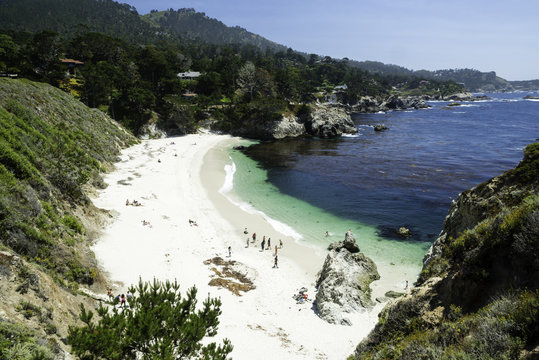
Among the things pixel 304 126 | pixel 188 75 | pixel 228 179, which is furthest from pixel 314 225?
pixel 188 75

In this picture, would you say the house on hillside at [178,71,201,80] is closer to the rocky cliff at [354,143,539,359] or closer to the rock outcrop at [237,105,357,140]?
the rock outcrop at [237,105,357,140]

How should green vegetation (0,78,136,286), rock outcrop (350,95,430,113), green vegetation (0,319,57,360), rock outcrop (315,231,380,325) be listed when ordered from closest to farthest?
green vegetation (0,319,57,360) → green vegetation (0,78,136,286) → rock outcrop (315,231,380,325) → rock outcrop (350,95,430,113)

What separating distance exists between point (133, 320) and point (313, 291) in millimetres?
13926

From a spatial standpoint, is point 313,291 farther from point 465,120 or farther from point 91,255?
point 465,120

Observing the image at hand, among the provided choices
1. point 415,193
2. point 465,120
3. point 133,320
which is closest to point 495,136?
point 465,120

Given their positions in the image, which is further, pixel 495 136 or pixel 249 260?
pixel 495 136

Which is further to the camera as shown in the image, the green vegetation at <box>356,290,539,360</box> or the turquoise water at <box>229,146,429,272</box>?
the turquoise water at <box>229,146,429,272</box>

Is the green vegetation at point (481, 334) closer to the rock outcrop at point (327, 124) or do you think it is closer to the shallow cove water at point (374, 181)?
the shallow cove water at point (374, 181)

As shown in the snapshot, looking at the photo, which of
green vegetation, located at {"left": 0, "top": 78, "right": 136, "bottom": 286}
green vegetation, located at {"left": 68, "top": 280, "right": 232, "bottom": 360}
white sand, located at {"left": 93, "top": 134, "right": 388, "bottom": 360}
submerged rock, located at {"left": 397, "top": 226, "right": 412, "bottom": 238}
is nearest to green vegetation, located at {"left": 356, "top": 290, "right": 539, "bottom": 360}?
green vegetation, located at {"left": 68, "top": 280, "right": 232, "bottom": 360}

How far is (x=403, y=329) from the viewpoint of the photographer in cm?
912

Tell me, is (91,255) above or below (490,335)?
below

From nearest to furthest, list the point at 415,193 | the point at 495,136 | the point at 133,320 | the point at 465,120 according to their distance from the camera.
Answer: the point at 133,320 → the point at 415,193 → the point at 495,136 → the point at 465,120

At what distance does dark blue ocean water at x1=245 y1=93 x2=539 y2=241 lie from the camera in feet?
110

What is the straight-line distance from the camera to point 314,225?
30.2 meters
